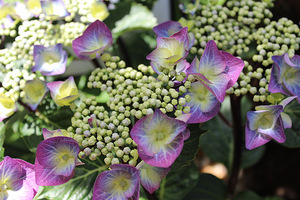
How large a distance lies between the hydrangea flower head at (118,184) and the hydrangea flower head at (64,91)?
192 millimetres


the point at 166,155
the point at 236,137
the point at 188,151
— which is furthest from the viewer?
the point at 236,137

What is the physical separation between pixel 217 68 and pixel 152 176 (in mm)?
234

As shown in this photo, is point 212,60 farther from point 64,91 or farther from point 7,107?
point 7,107

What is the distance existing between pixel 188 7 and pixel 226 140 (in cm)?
51

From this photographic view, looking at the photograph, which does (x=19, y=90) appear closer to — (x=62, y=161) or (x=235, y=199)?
(x=62, y=161)

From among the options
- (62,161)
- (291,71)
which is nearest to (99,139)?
(62,161)

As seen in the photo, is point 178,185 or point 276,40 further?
point 178,185

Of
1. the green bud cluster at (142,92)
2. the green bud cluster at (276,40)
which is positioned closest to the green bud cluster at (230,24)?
the green bud cluster at (276,40)

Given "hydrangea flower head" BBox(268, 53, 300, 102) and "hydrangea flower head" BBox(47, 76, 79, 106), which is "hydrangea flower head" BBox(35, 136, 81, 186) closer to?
"hydrangea flower head" BBox(47, 76, 79, 106)

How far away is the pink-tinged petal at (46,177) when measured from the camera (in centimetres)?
60

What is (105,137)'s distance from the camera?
0.62 m

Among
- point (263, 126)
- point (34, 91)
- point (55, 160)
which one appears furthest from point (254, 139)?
point (34, 91)

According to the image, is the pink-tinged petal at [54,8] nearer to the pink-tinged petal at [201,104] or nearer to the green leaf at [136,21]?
the green leaf at [136,21]

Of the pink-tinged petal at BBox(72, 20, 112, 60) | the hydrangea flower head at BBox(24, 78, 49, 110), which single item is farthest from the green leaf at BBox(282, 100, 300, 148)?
the hydrangea flower head at BBox(24, 78, 49, 110)
